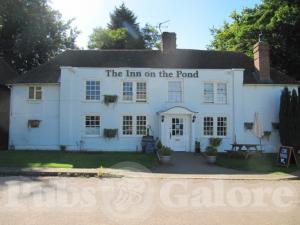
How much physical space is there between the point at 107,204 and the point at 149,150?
14.9 meters

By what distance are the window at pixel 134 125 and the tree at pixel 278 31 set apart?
53.2 ft

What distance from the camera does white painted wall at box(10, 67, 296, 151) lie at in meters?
26.5

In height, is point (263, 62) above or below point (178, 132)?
above

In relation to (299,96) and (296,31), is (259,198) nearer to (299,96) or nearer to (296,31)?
(299,96)

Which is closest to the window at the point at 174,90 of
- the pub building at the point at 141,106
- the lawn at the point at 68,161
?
the pub building at the point at 141,106

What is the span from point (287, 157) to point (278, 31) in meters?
19.8

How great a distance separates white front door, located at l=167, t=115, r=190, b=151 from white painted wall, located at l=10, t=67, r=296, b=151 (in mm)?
735

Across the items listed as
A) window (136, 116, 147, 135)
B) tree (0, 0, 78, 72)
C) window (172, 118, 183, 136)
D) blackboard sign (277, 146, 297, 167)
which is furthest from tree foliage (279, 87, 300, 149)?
tree (0, 0, 78, 72)

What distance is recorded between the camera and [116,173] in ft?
53.4

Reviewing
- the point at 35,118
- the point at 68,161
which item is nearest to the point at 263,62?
the point at 68,161

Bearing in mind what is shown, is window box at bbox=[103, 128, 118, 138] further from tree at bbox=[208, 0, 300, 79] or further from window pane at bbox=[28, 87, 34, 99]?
tree at bbox=[208, 0, 300, 79]

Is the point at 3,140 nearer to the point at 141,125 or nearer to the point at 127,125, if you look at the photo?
the point at 127,125

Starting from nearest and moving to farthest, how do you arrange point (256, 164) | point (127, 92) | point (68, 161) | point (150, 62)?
point (68, 161), point (256, 164), point (127, 92), point (150, 62)

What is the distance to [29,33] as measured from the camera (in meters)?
40.0
